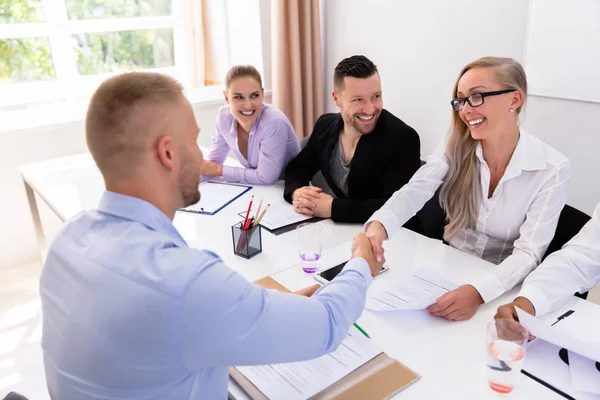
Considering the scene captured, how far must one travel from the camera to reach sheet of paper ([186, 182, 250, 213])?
1.96m

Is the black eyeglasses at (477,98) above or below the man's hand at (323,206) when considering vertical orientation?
above

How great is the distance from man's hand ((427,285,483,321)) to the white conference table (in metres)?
0.02

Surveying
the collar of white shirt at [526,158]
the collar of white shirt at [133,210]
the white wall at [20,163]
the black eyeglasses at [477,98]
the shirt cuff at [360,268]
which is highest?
the black eyeglasses at [477,98]

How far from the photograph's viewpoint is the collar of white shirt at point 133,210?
2.97 ft

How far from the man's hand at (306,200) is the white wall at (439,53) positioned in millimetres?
1497

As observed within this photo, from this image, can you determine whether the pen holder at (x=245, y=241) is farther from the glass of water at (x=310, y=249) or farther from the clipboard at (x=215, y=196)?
the clipboard at (x=215, y=196)

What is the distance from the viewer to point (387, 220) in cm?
164

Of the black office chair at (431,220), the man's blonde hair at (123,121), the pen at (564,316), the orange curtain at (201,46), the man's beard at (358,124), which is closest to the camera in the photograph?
the man's blonde hair at (123,121)

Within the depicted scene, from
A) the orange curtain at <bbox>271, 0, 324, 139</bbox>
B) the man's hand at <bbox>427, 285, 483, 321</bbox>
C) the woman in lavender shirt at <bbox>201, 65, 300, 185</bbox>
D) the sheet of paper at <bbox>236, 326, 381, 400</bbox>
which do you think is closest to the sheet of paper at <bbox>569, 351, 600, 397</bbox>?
the man's hand at <bbox>427, 285, 483, 321</bbox>

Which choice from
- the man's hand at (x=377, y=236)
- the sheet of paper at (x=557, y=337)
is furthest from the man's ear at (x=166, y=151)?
the sheet of paper at (x=557, y=337)

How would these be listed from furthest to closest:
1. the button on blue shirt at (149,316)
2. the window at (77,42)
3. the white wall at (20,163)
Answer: the window at (77,42)
the white wall at (20,163)
the button on blue shirt at (149,316)

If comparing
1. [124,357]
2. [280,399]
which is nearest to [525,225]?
[280,399]

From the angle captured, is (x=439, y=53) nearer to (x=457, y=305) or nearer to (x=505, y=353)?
(x=457, y=305)

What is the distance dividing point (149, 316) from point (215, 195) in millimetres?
1368
